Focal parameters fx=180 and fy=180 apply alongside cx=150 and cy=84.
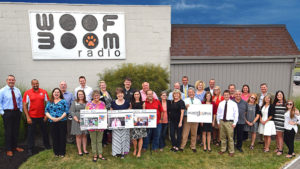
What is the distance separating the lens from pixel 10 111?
5016mm

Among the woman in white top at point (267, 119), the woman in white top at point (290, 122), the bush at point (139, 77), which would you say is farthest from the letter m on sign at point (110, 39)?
the woman in white top at point (290, 122)

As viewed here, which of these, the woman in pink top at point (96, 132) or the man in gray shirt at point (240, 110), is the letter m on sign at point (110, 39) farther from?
the man in gray shirt at point (240, 110)

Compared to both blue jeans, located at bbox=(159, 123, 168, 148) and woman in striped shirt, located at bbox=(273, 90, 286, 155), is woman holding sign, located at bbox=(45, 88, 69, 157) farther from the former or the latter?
woman in striped shirt, located at bbox=(273, 90, 286, 155)

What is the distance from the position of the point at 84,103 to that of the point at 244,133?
499cm

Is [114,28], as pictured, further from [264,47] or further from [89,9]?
[264,47]

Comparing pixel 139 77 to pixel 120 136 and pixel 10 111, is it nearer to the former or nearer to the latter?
pixel 120 136

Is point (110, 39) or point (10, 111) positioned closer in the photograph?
point (10, 111)

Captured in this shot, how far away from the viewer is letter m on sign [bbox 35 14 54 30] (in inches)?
308

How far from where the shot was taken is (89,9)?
8.14m

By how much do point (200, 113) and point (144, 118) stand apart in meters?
1.61

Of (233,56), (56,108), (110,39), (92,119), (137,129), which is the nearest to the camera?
(92,119)

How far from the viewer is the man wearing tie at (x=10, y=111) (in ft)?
16.3

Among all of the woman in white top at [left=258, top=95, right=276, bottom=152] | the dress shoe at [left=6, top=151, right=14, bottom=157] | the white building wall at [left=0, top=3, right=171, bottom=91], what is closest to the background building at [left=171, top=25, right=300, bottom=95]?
the white building wall at [left=0, top=3, right=171, bottom=91]

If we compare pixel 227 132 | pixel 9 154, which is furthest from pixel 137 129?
pixel 9 154
